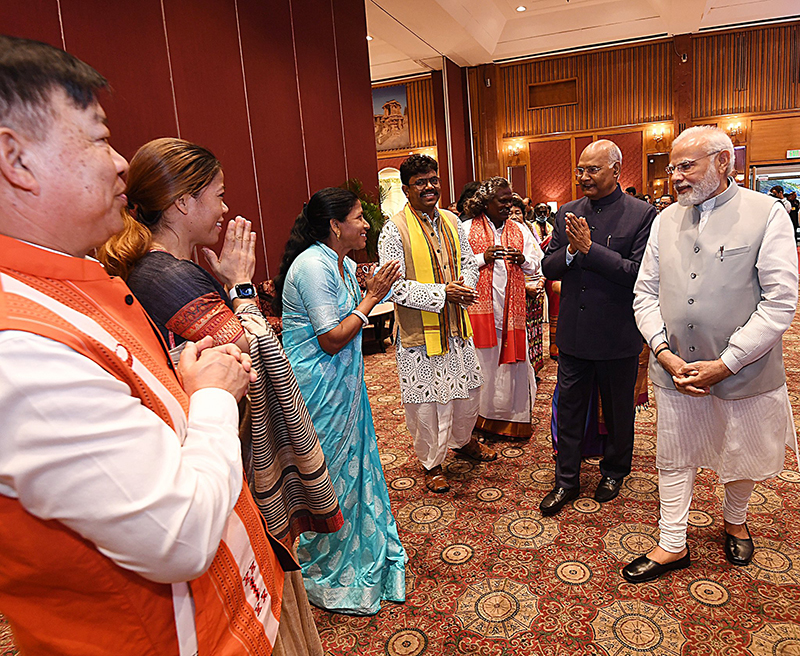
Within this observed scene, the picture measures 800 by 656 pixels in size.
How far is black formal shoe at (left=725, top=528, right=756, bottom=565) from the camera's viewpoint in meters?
2.25

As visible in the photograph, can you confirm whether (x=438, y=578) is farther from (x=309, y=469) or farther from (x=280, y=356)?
(x=280, y=356)

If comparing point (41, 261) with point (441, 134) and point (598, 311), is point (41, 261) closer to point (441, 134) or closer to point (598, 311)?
point (598, 311)

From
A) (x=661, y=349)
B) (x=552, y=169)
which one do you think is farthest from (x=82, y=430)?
(x=552, y=169)

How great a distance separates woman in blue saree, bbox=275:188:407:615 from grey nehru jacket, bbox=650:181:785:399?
3.77ft

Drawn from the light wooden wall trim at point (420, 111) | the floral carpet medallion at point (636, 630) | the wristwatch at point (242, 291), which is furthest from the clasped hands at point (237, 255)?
the light wooden wall trim at point (420, 111)

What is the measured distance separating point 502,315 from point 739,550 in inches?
78.5

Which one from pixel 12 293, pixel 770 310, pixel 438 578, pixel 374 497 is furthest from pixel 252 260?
pixel 770 310

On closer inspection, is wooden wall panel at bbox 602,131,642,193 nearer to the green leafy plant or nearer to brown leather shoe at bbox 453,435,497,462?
the green leafy plant

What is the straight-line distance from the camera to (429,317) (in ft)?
9.91

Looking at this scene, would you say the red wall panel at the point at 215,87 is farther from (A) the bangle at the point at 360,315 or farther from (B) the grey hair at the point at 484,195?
(A) the bangle at the point at 360,315

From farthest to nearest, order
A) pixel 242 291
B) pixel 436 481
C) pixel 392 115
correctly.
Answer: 1. pixel 392 115
2. pixel 436 481
3. pixel 242 291

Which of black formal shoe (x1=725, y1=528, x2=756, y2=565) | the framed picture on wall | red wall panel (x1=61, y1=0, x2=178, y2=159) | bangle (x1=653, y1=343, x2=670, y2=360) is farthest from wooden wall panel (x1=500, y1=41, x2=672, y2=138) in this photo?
black formal shoe (x1=725, y1=528, x2=756, y2=565)

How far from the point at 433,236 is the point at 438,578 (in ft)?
5.87

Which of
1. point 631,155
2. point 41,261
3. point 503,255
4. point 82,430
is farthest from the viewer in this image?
point 631,155
